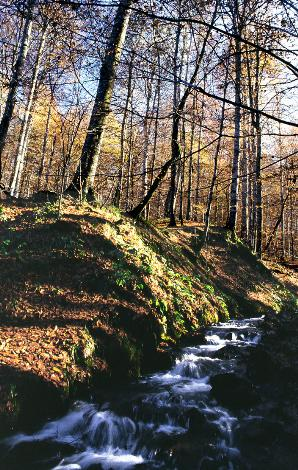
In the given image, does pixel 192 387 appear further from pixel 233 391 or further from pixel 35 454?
pixel 35 454

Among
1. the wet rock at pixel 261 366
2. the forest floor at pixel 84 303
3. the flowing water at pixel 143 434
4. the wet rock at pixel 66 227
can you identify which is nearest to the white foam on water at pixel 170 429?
the flowing water at pixel 143 434

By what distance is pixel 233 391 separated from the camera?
5707mm

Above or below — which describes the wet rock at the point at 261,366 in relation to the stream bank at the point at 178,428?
above

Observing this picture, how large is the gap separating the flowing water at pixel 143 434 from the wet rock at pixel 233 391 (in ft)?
0.47

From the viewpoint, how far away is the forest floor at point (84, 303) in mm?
4785

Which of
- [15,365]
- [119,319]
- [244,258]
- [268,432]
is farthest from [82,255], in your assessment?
[244,258]

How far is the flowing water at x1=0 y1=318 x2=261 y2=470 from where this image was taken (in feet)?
13.2

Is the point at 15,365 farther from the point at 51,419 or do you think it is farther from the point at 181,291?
the point at 181,291

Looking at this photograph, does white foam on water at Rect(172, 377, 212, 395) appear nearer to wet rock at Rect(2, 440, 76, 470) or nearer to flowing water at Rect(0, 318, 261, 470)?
flowing water at Rect(0, 318, 261, 470)

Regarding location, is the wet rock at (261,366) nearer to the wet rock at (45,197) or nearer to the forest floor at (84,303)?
the forest floor at (84,303)

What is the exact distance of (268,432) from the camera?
4766 mm

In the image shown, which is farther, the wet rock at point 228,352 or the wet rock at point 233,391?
the wet rock at point 228,352

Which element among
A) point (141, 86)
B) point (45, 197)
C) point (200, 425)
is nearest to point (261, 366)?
point (200, 425)

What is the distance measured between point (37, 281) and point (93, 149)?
4260mm
